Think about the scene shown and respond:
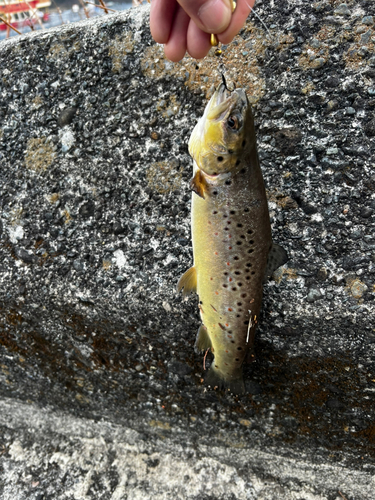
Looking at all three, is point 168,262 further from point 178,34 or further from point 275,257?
point 178,34

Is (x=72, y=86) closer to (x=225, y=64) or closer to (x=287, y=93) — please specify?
(x=225, y=64)

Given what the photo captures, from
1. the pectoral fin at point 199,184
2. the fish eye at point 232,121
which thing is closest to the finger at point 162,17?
the fish eye at point 232,121

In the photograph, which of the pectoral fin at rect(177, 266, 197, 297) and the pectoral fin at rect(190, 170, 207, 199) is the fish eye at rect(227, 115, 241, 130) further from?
the pectoral fin at rect(177, 266, 197, 297)

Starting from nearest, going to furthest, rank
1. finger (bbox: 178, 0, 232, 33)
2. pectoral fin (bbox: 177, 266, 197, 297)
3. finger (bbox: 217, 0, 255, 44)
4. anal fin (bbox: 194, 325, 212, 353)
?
1. finger (bbox: 178, 0, 232, 33)
2. finger (bbox: 217, 0, 255, 44)
3. pectoral fin (bbox: 177, 266, 197, 297)
4. anal fin (bbox: 194, 325, 212, 353)

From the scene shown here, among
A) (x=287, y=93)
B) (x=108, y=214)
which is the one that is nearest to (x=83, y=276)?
(x=108, y=214)

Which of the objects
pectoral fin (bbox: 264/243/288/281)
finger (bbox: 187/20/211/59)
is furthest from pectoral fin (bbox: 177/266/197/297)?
finger (bbox: 187/20/211/59)

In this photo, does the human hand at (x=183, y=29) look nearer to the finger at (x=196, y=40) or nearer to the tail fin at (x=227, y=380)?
the finger at (x=196, y=40)

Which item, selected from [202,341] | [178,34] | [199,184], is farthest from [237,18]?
[202,341]

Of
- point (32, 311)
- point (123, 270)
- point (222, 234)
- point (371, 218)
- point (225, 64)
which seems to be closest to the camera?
point (222, 234)
